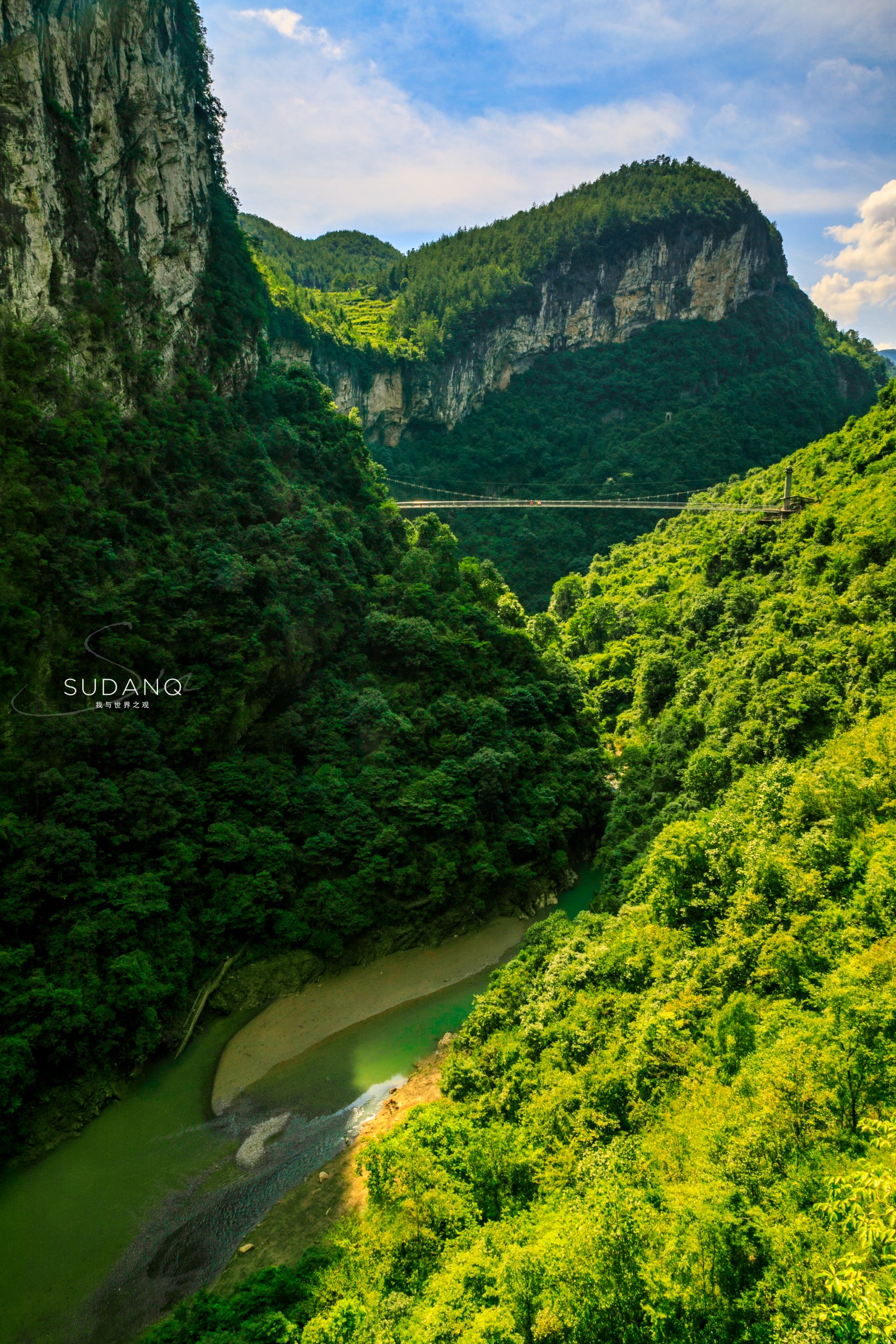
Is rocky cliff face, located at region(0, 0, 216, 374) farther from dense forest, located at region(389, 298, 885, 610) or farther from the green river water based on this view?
dense forest, located at region(389, 298, 885, 610)

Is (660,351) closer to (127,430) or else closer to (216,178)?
(216,178)

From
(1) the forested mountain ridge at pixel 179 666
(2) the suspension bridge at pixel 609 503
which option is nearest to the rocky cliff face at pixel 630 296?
(2) the suspension bridge at pixel 609 503

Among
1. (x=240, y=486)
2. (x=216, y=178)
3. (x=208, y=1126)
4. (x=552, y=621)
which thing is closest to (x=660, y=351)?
(x=552, y=621)

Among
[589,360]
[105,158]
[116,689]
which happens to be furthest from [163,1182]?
[589,360]

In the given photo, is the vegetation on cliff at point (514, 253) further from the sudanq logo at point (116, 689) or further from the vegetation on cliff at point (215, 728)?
the sudanq logo at point (116, 689)

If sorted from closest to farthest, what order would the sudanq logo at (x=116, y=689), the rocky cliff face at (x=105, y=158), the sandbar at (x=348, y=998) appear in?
the sandbar at (x=348, y=998) → the sudanq logo at (x=116, y=689) → the rocky cliff face at (x=105, y=158)

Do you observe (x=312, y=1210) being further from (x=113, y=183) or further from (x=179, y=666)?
(x=113, y=183)
